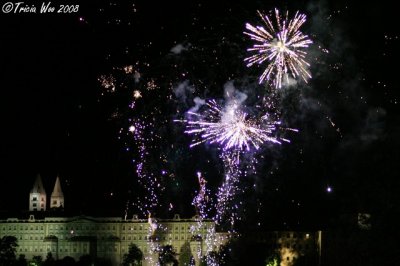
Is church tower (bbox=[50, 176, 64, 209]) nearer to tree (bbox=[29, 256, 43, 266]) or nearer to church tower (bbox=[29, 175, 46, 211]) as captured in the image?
church tower (bbox=[29, 175, 46, 211])

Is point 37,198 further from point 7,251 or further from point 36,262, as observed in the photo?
point 36,262

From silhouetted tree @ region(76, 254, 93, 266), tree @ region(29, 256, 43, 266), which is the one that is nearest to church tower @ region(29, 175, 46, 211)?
tree @ region(29, 256, 43, 266)

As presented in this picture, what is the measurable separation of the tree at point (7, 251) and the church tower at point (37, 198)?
844cm

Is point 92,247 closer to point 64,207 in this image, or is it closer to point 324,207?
point 64,207

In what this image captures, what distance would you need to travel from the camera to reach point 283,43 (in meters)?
21.5

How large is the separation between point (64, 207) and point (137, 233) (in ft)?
28.7

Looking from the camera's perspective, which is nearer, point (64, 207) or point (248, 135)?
point (248, 135)

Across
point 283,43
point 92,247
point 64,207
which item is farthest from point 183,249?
point 283,43

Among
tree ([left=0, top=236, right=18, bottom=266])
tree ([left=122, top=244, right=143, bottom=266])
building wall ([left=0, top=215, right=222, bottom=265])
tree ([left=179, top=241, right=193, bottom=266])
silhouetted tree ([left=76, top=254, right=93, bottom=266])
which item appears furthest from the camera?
building wall ([left=0, top=215, right=222, bottom=265])

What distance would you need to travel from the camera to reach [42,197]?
65062 millimetres

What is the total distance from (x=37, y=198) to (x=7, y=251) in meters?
12.3

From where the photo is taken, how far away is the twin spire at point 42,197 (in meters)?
63.0

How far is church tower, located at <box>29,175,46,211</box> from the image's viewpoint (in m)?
62.9

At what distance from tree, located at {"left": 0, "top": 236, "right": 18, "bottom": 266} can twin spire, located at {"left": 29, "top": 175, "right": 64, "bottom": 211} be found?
8.60 metres
